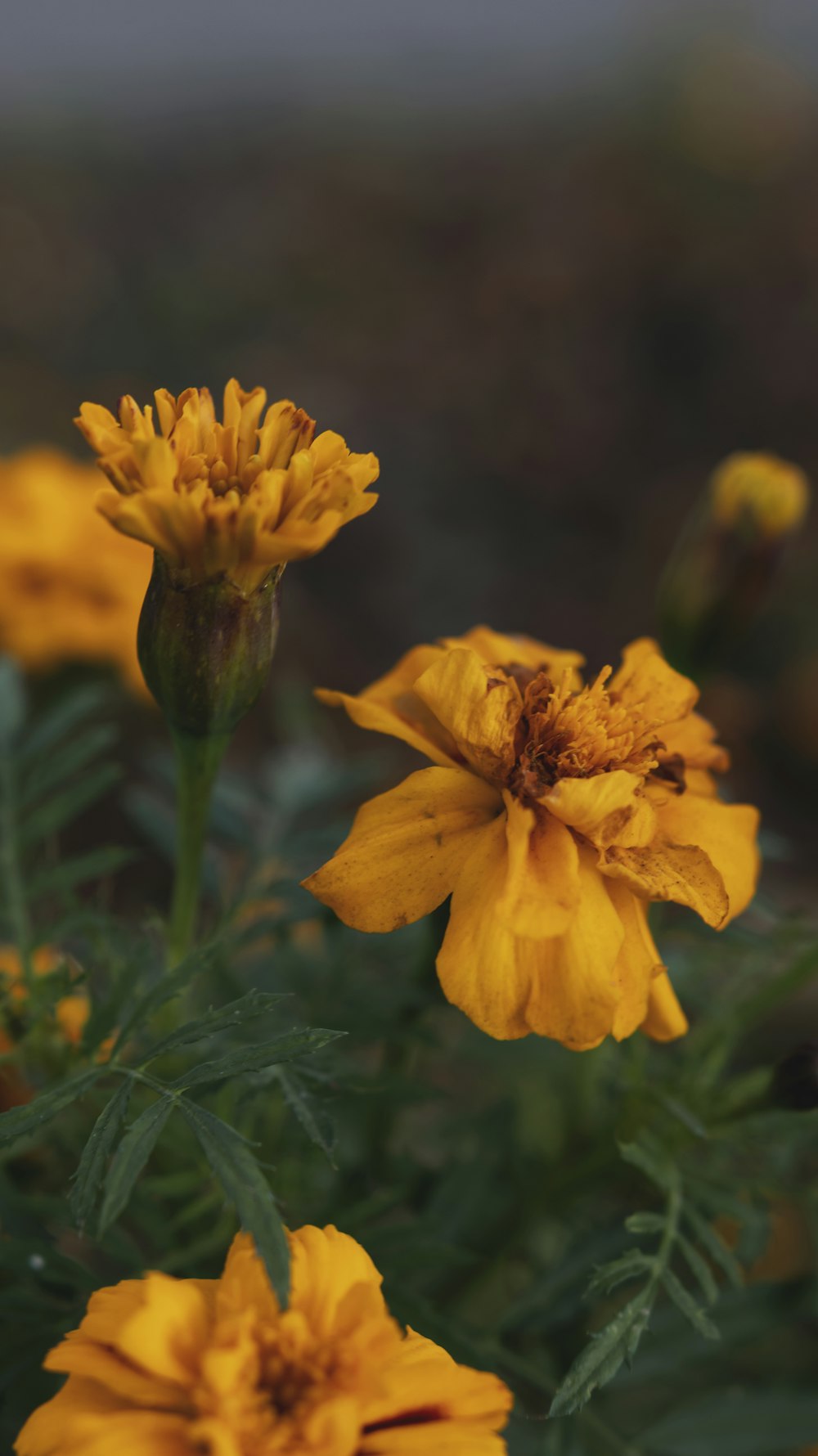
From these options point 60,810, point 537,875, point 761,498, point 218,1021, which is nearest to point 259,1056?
point 218,1021

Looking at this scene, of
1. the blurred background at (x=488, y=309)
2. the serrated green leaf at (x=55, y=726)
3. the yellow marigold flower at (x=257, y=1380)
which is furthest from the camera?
the blurred background at (x=488, y=309)

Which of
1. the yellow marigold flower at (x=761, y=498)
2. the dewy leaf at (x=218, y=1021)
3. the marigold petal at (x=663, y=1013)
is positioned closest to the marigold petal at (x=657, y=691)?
the marigold petal at (x=663, y=1013)

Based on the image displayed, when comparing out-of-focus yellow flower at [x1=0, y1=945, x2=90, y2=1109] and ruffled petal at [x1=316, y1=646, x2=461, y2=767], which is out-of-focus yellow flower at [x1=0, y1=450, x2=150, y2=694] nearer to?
out-of-focus yellow flower at [x1=0, y1=945, x2=90, y2=1109]

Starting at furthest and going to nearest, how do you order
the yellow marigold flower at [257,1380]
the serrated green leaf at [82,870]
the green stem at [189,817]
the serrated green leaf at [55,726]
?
the serrated green leaf at [55,726]
the serrated green leaf at [82,870]
the green stem at [189,817]
the yellow marigold flower at [257,1380]

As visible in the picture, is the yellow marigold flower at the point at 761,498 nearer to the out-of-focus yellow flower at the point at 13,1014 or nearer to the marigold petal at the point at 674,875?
the marigold petal at the point at 674,875

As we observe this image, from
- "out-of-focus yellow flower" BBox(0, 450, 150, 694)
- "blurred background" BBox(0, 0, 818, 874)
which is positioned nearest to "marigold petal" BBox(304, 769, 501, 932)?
"out-of-focus yellow flower" BBox(0, 450, 150, 694)

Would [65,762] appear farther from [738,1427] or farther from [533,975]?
[738,1427]

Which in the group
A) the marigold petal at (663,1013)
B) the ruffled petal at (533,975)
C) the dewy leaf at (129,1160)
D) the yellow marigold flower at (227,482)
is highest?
the yellow marigold flower at (227,482)

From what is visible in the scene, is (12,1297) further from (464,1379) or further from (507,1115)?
(507,1115)
